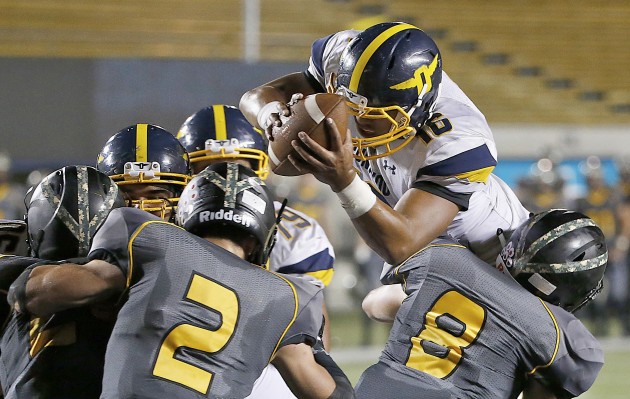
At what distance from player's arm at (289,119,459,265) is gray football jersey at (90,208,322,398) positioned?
0.33 m

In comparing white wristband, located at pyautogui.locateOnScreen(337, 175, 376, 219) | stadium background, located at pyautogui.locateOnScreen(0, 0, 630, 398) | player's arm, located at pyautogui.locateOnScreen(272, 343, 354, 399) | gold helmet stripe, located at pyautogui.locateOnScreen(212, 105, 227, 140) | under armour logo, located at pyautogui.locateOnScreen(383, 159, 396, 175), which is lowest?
stadium background, located at pyautogui.locateOnScreen(0, 0, 630, 398)

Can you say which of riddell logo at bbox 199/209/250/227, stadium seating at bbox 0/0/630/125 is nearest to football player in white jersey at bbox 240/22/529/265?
riddell logo at bbox 199/209/250/227

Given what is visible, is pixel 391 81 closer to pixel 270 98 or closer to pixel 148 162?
pixel 270 98

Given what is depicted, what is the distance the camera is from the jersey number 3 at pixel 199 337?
216 cm

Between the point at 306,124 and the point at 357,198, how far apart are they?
0.23 metres

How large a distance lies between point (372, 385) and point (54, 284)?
964mm

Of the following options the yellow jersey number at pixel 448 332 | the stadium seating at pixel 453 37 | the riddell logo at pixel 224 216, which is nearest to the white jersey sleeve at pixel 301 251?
the yellow jersey number at pixel 448 332

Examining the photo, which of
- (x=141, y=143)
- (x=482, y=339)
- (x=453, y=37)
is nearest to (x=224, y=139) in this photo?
(x=141, y=143)

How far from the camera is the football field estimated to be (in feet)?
20.7

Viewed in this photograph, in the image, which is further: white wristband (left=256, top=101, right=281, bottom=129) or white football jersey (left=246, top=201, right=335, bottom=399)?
white football jersey (left=246, top=201, right=335, bottom=399)

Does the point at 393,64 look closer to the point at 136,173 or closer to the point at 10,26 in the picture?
the point at 136,173

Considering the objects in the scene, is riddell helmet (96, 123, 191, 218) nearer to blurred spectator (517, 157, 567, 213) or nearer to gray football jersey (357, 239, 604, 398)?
gray football jersey (357, 239, 604, 398)

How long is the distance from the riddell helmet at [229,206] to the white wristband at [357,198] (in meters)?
0.20

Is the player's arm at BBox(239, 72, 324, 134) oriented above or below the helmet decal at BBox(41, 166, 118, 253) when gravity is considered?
above
